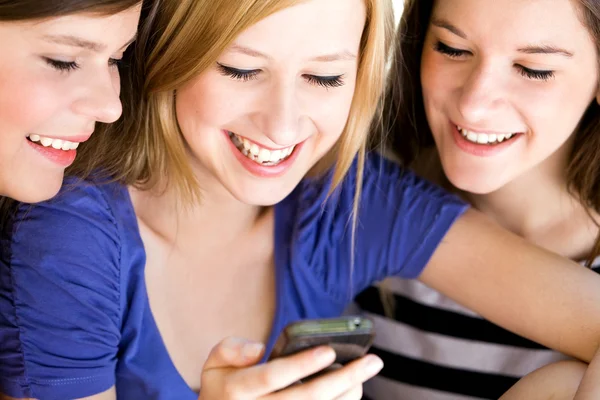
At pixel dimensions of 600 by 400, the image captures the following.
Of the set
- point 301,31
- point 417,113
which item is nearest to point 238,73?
point 301,31

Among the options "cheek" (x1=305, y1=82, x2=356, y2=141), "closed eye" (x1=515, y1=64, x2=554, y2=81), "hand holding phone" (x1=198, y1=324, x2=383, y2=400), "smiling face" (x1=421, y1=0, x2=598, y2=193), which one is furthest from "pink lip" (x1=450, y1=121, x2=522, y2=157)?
"hand holding phone" (x1=198, y1=324, x2=383, y2=400)

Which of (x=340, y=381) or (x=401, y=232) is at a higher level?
(x=401, y=232)

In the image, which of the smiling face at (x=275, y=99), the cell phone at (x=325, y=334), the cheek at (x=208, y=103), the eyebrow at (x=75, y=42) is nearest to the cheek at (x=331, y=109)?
the smiling face at (x=275, y=99)

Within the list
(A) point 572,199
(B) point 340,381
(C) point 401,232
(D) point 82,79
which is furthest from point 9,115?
(A) point 572,199

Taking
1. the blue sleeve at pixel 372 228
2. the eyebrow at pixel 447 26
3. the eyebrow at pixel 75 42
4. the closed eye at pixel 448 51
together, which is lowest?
the blue sleeve at pixel 372 228

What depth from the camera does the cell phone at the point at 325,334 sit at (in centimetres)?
103

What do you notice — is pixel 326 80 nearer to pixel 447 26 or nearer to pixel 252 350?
pixel 447 26

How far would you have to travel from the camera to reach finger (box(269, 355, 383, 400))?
1.09 m

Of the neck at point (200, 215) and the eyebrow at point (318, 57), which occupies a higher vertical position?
the eyebrow at point (318, 57)

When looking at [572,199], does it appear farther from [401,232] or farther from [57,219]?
[57,219]

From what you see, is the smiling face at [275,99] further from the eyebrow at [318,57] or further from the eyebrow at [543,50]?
the eyebrow at [543,50]

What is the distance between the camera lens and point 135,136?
144 centimetres

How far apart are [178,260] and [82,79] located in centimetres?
43

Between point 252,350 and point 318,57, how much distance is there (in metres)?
0.47
